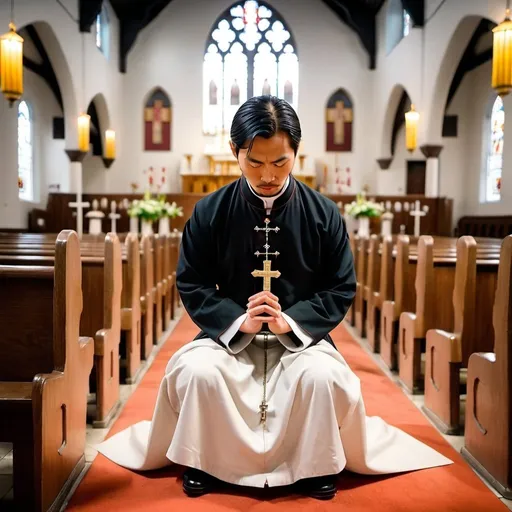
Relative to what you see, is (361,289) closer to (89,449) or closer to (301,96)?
(89,449)

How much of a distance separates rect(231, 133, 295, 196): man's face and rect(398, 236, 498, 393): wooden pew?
1.49 metres

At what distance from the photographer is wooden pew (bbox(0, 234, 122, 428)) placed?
2.82m

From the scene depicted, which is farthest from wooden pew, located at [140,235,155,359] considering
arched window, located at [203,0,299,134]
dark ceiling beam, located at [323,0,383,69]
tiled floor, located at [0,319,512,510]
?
dark ceiling beam, located at [323,0,383,69]

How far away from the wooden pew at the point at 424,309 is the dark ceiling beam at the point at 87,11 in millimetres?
10928

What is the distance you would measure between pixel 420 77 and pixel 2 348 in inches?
455

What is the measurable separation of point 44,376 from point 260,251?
2.83ft

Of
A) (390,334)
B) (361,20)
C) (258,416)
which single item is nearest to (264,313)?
(258,416)

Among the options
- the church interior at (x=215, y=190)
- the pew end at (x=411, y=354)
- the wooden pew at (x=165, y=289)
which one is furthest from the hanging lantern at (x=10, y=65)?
the pew end at (x=411, y=354)

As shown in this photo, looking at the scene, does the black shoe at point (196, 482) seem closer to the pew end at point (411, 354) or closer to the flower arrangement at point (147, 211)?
the pew end at point (411, 354)

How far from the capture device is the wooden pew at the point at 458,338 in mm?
2662

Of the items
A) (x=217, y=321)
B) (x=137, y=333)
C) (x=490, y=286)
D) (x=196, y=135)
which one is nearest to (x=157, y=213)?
(x=137, y=333)

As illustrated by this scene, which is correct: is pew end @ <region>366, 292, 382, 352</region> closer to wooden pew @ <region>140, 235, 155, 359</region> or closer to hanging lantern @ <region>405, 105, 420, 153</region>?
wooden pew @ <region>140, 235, 155, 359</region>

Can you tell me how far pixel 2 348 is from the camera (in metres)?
2.14

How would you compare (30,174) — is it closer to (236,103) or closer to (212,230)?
(236,103)
